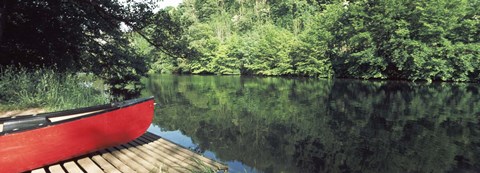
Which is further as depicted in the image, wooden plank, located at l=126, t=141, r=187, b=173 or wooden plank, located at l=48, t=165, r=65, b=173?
wooden plank, located at l=126, t=141, r=187, b=173

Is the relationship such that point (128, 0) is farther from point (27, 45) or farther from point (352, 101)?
point (352, 101)

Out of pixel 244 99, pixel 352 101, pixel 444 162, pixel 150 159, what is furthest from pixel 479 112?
pixel 150 159

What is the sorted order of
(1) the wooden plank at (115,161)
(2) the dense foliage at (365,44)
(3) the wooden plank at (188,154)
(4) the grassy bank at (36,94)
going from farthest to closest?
(2) the dense foliage at (365,44) → (4) the grassy bank at (36,94) → (3) the wooden plank at (188,154) → (1) the wooden plank at (115,161)

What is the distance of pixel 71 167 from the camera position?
5105 mm

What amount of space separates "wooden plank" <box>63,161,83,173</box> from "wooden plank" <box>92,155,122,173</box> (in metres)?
0.36

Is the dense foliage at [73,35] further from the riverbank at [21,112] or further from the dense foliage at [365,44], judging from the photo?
the riverbank at [21,112]

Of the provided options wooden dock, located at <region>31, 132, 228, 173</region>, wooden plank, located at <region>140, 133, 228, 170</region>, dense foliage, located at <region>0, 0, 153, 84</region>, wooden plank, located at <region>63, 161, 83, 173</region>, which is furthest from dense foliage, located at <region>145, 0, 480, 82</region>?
wooden plank, located at <region>63, 161, 83, 173</region>

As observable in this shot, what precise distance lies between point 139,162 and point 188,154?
1088mm

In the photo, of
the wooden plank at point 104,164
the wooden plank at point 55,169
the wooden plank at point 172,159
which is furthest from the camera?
the wooden plank at point 172,159

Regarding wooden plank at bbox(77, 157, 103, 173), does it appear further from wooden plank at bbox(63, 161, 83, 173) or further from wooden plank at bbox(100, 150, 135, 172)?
wooden plank at bbox(100, 150, 135, 172)

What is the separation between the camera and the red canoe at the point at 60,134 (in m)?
4.55

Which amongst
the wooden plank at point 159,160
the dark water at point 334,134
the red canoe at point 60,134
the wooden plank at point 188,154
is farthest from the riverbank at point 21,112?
the dark water at point 334,134

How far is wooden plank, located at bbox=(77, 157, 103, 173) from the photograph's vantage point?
16.4 ft

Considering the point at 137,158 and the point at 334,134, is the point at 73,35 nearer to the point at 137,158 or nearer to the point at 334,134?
the point at 137,158
